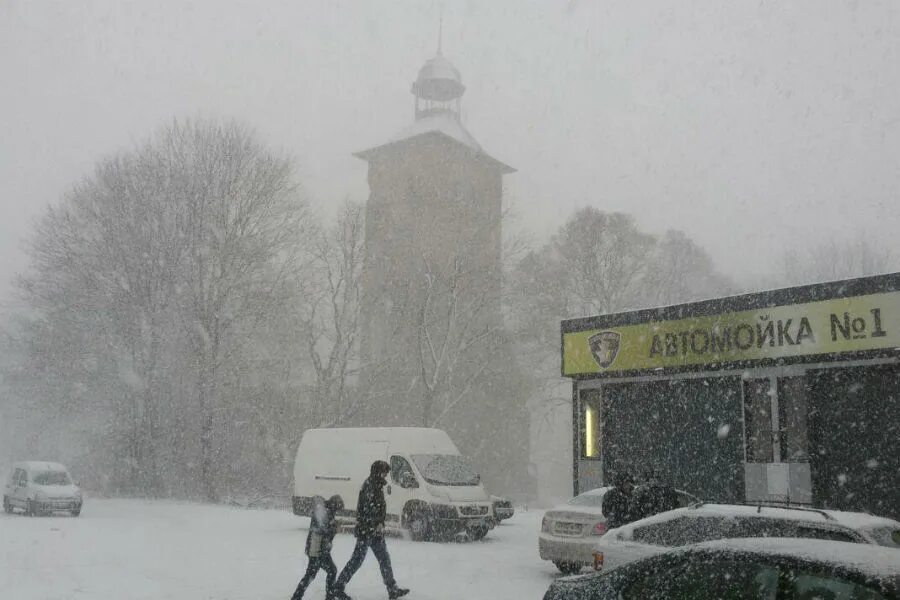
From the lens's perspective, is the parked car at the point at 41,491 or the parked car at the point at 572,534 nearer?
the parked car at the point at 572,534

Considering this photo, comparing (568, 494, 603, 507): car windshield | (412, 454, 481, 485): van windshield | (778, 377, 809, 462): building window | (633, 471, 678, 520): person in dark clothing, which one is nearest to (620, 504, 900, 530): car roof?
(633, 471, 678, 520): person in dark clothing

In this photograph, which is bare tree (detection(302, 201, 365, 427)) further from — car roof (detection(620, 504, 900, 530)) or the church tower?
car roof (detection(620, 504, 900, 530))

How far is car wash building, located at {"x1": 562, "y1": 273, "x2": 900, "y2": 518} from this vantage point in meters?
14.7

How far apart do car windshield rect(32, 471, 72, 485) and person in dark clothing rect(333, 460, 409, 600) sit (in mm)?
19499

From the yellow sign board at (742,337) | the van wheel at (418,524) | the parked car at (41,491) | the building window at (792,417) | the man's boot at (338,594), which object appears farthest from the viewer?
the parked car at (41,491)

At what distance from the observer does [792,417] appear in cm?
1602

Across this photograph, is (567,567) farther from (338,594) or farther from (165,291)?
(165,291)

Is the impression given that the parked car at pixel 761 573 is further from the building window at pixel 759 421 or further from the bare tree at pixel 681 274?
the bare tree at pixel 681 274

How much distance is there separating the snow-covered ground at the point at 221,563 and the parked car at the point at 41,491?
2.53 metres

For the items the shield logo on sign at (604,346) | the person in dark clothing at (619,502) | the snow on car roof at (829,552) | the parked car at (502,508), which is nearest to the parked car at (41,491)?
the parked car at (502,508)

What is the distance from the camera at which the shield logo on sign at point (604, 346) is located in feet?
61.6

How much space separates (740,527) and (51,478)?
79.1ft

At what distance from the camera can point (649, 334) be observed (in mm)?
18062

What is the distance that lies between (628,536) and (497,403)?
38833mm
